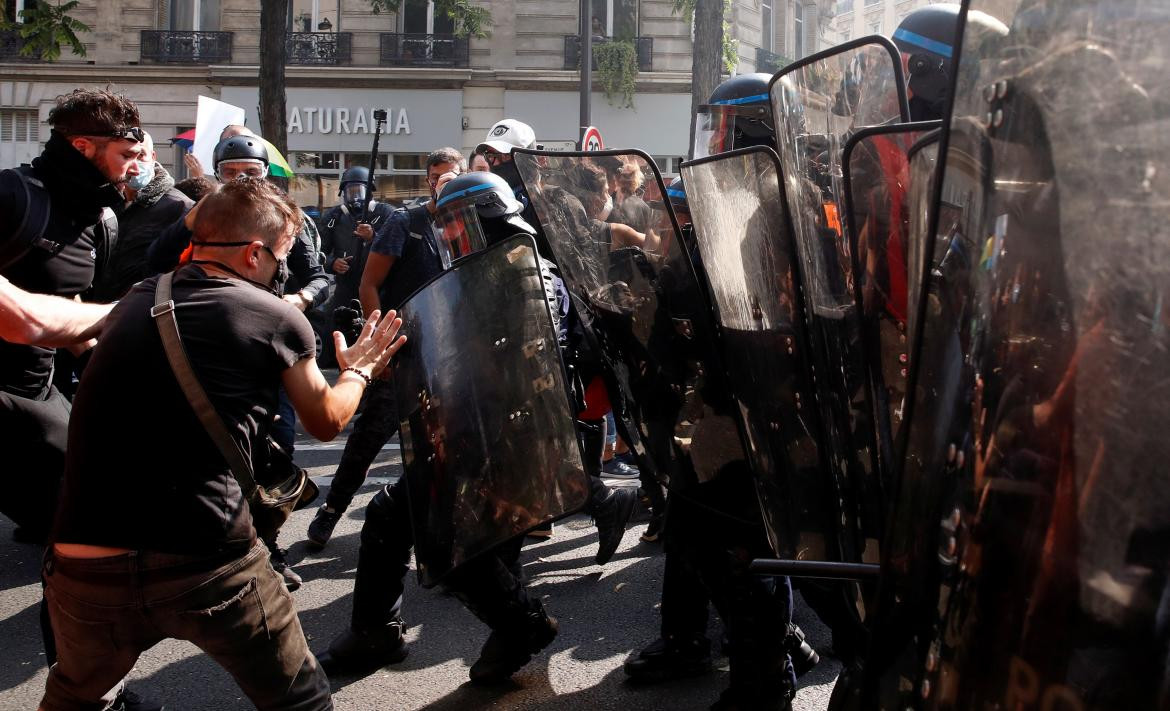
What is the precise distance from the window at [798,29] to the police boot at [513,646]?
84.1ft

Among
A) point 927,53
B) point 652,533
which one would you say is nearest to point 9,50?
point 652,533

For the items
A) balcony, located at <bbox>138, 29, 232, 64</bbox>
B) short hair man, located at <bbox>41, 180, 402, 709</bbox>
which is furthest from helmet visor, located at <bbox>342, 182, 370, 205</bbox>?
balcony, located at <bbox>138, 29, 232, 64</bbox>

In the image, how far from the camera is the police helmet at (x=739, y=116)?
145 inches

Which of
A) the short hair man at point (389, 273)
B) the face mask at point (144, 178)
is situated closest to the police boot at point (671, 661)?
the short hair man at point (389, 273)

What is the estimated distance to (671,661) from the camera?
3.38 meters

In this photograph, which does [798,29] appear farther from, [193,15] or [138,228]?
[138,228]

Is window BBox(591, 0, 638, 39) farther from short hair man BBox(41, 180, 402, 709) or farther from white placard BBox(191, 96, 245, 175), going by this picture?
short hair man BBox(41, 180, 402, 709)

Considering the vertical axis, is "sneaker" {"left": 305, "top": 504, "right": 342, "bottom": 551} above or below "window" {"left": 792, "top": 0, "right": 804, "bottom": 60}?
below

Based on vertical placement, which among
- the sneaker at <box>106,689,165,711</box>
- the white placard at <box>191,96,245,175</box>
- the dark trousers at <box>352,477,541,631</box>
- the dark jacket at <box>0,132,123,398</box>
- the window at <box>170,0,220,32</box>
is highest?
the window at <box>170,0,220,32</box>

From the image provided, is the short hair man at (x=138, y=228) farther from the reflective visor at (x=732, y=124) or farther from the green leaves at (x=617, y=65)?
the green leaves at (x=617, y=65)

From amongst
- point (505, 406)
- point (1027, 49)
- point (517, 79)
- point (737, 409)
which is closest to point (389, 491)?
point (505, 406)

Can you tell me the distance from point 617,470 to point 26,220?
13.2 feet

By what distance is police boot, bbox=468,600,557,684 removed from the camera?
3.14 metres

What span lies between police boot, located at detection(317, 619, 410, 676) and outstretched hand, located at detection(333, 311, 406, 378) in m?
1.07
